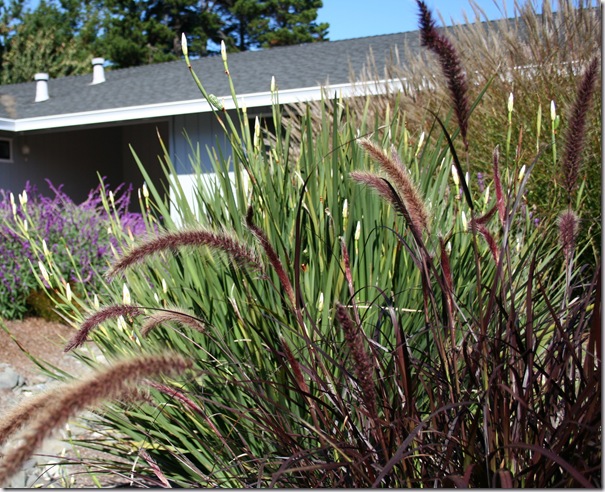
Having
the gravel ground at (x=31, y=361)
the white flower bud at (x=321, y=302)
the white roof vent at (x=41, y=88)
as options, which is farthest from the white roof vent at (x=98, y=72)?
the white flower bud at (x=321, y=302)

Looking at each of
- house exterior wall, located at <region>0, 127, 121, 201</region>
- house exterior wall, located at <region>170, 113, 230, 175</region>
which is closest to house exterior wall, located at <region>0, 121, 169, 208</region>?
house exterior wall, located at <region>0, 127, 121, 201</region>

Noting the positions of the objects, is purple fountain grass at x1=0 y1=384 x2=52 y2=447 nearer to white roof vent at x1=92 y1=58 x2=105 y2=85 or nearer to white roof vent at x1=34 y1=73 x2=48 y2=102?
white roof vent at x1=34 y1=73 x2=48 y2=102

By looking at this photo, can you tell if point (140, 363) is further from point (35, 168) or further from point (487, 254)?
point (35, 168)

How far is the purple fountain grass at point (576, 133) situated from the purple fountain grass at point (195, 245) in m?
1.08

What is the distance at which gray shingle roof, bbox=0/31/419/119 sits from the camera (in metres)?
12.4

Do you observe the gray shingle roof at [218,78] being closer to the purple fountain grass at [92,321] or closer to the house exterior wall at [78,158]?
the house exterior wall at [78,158]

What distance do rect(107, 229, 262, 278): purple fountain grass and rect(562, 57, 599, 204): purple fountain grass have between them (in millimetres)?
1084

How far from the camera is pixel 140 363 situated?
1.37 meters

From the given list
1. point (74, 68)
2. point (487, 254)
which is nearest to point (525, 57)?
point (487, 254)

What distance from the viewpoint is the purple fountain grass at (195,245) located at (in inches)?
70.4

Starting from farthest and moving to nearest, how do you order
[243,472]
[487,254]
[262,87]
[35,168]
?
[35,168], [262,87], [487,254], [243,472]

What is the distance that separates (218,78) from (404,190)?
41.9 ft

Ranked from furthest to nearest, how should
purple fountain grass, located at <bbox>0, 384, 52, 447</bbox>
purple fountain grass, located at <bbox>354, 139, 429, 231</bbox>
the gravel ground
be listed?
the gravel ground < purple fountain grass, located at <bbox>354, 139, 429, 231</bbox> < purple fountain grass, located at <bbox>0, 384, 52, 447</bbox>

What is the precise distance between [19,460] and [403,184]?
114cm
